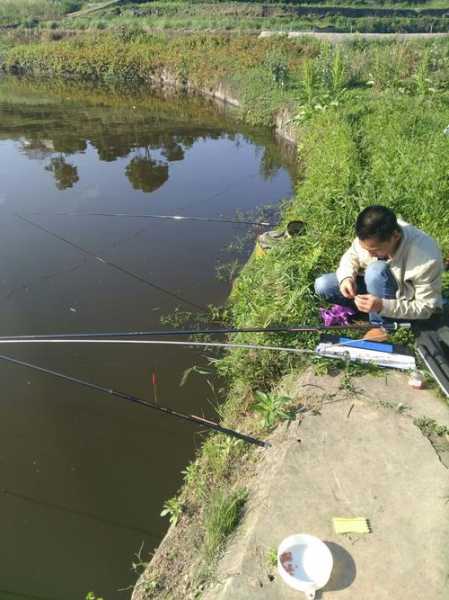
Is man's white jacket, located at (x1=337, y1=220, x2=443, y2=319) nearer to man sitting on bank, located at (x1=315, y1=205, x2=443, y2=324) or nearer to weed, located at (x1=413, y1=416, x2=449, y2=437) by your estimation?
man sitting on bank, located at (x1=315, y1=205, x2=443, y2=324)

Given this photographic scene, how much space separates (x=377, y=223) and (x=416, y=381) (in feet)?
3.78

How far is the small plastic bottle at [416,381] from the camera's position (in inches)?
127

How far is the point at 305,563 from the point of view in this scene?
85.6 inches

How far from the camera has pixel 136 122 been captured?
1417 centimetres

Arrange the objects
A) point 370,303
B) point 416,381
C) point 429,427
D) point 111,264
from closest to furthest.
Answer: point 429,427, point 416,381, point 370,303, point 111,264

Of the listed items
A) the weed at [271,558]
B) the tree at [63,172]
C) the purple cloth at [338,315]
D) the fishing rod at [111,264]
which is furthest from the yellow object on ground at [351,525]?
the tree at [63,172]

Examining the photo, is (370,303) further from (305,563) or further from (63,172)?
(63,172)

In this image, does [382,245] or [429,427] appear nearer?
[429,427]

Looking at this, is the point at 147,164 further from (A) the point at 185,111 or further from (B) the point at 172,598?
(B) the point at 172,598

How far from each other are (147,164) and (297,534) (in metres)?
9.48

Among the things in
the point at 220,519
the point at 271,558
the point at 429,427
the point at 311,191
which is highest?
the point at 311,191

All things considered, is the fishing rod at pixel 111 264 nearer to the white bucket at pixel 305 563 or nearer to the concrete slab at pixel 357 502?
the concrete slab at pixel 357 502

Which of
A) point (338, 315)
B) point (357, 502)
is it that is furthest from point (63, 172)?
point (357, 502)

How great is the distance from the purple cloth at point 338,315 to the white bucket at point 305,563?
191 centimetres
